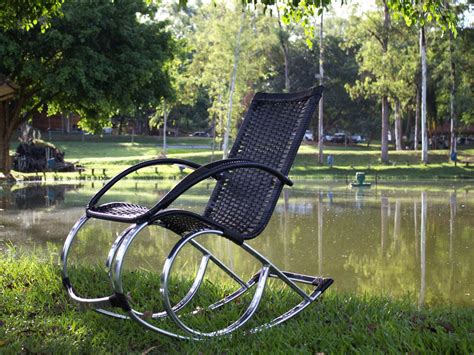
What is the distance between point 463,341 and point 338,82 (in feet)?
168

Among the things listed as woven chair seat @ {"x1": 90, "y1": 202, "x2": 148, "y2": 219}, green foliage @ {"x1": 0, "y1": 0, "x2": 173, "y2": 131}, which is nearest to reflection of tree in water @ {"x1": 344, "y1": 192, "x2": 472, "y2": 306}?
woven chair seat @ {"x1": 90, "y1": 202, "x2": 148, "y2": 219}

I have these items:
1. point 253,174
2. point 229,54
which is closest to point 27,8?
point 253,174

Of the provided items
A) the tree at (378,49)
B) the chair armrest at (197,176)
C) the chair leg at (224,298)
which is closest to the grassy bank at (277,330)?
the chair leg at (224,298)

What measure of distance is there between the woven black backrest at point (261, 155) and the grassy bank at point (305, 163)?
19199 millimetres

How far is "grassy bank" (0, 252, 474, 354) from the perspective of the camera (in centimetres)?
356

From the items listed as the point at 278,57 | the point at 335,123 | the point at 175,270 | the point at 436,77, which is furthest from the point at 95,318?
the point at 335,123

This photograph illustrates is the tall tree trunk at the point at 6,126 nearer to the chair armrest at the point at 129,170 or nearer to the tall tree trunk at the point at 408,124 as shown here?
the chair armrest at the point at 129,170

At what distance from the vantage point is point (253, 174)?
475 centimetres

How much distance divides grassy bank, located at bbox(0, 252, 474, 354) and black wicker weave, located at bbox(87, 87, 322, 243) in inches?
23.8

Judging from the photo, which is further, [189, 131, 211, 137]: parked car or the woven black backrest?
[189, 131, 211, 137]: parked car

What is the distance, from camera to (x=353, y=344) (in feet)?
12.0

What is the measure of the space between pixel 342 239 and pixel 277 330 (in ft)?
19.7

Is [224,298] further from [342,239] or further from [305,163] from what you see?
[305,163]

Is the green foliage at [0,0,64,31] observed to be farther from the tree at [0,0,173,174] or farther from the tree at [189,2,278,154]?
the tree at [189,2,278,154]
